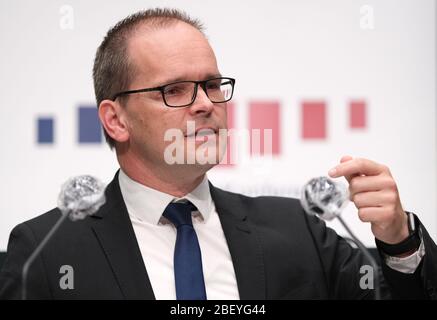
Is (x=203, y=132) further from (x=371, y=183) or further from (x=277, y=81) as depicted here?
(x=277, y=81)

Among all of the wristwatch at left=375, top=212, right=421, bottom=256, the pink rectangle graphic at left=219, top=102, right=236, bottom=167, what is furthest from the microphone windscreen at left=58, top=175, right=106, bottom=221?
the pink rectangle graphic at left=219, top=102, right=236, bottom=167

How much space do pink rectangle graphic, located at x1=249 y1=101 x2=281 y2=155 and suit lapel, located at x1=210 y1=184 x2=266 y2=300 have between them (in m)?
0.46

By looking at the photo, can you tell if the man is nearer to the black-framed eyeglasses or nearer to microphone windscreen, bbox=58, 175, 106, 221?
the black-framed eyeglasses

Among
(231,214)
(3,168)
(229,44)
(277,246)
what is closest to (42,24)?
(3,168)

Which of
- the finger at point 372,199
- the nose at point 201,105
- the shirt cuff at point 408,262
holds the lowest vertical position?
the shirt cuff at point 408,262

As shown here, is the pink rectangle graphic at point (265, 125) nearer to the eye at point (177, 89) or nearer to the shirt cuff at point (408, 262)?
the eye at point (177, 89)

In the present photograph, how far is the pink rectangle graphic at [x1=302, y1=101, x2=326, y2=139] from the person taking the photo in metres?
2.21

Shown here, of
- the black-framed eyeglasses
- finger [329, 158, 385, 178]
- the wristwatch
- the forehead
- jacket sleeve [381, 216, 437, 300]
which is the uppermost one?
the forehead

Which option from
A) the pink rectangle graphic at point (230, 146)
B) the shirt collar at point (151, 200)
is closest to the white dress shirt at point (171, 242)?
the shirt collar at point (151, 200)

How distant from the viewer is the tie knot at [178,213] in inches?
62.4

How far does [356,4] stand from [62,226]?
4.45ft

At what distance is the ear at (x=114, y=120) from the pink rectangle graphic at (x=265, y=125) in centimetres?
59

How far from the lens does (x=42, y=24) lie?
2.23 m

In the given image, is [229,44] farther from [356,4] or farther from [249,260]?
[249,260]
